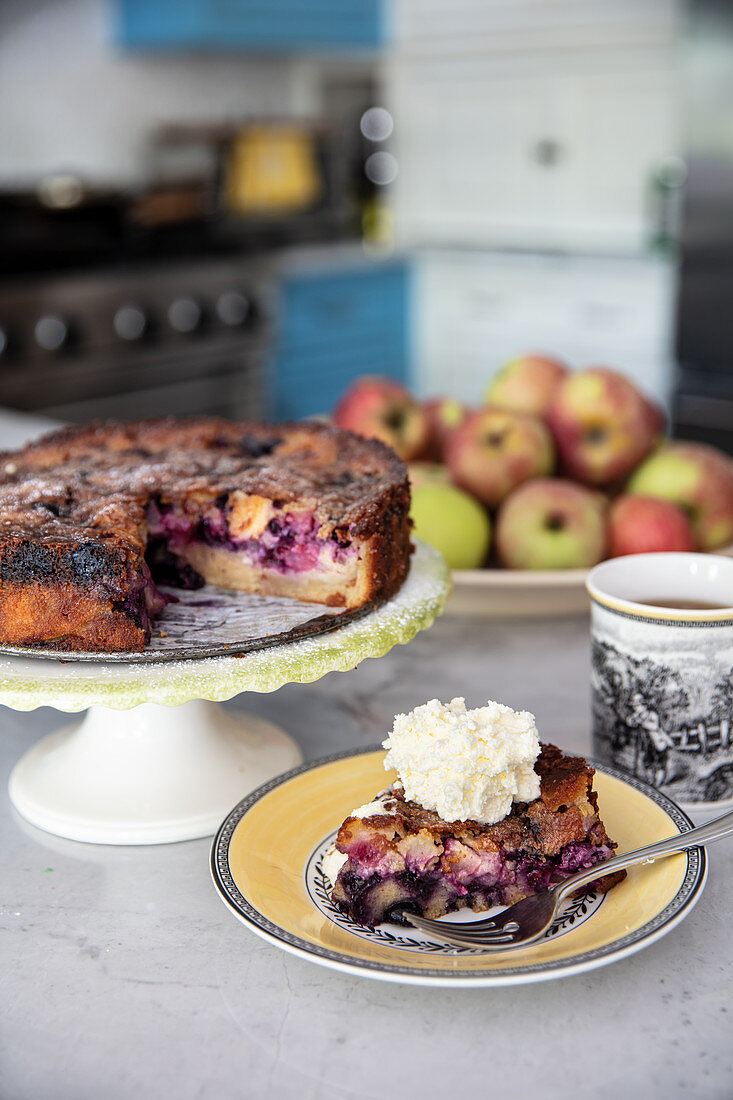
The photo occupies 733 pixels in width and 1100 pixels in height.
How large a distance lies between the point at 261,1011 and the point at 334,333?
362 centimetres

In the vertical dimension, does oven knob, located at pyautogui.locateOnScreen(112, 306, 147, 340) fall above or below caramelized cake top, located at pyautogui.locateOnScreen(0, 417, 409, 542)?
below

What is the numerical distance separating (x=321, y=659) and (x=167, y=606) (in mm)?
222

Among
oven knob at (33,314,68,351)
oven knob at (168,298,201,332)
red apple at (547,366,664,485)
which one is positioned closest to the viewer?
red apple at (547,366,664,485)

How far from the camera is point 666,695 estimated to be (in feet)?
2.95

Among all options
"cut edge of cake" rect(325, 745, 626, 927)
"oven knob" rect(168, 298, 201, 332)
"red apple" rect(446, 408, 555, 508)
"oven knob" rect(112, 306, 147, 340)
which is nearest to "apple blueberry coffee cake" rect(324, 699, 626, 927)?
"cut edge of cake" rect(325, 745, 626, 927)

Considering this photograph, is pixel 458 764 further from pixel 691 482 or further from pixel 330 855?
pixel 691 482

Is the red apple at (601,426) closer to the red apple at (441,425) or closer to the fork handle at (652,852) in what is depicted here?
the red apple at (441,425)

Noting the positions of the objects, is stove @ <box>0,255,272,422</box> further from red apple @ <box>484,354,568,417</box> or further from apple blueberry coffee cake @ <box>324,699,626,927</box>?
apple blueberry coffee cake @ <box>324,699,626,927</box>

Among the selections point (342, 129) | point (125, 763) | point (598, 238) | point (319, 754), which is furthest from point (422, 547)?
point (342, 129)

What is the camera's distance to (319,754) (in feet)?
3.42

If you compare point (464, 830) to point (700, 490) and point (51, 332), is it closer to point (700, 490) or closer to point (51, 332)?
point (700, 490)

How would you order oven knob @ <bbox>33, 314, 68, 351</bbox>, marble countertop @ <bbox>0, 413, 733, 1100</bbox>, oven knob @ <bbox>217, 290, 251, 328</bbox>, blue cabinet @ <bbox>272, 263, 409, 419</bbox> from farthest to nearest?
blue cabinet @ <bbox>272, 263, 409, 419</bbox> < oven knob @ <bbox>217, 290, 251, 328</bbox> < oven knob @ <bbox>33, 314, 68, 351</bbox> < marble countertop @ <bbox>0, 413, 733, 1100</bbox>

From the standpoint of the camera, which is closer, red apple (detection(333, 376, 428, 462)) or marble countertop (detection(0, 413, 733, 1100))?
marble countertop (detection(0, 413, 733, 1100))

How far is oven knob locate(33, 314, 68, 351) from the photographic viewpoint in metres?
3.22
